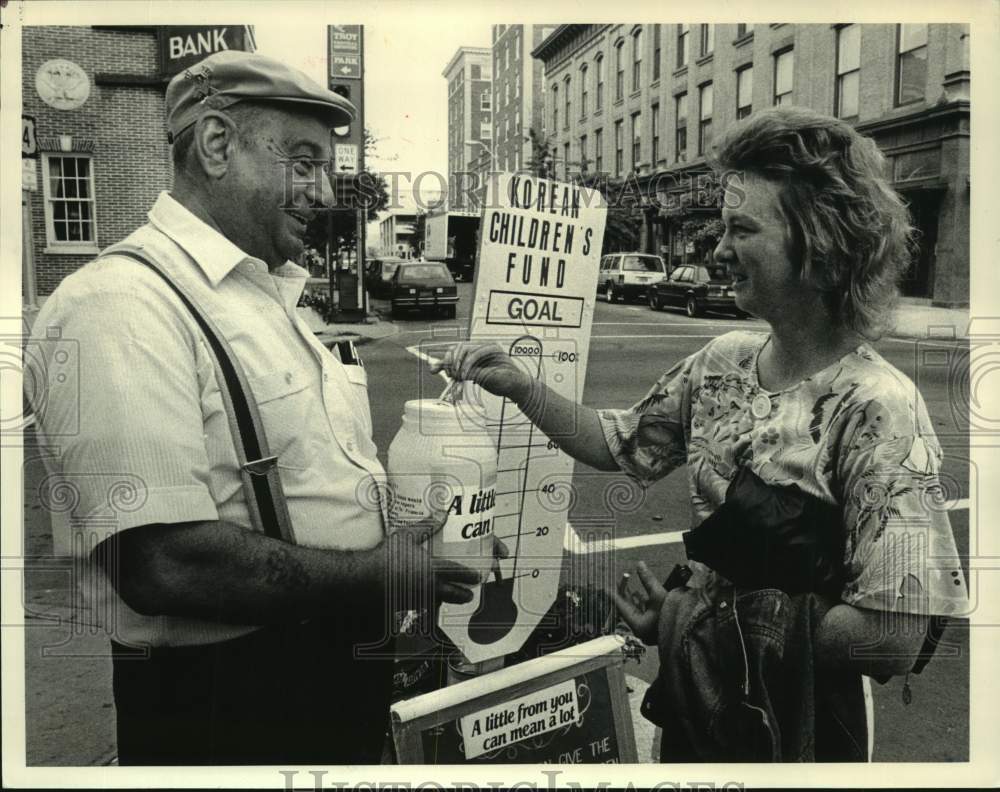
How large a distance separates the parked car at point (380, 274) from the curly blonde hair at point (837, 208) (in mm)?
946

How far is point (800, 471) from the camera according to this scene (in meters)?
1.72

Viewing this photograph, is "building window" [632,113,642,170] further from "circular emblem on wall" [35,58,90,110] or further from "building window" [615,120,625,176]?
"circular emblem on wall" [35,58,90,110]

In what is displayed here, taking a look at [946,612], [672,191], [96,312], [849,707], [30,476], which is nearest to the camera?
[96,312]

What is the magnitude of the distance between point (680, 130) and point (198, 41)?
4.25ft

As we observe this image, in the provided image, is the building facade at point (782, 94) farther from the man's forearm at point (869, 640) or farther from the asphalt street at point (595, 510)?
the man's forearm at point (869, 640)

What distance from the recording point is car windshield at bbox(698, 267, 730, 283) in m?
2.00

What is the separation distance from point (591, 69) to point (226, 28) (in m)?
0.94

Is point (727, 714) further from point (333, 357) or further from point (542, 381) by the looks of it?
point (333, 357)

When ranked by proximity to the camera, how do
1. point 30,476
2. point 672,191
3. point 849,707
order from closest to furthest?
1. point 849,707
2. point 30,476
3. point 672,191

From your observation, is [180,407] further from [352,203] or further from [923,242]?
[923,242]

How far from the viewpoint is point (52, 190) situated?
6.99ft

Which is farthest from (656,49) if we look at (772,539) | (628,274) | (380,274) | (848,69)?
(772,539)

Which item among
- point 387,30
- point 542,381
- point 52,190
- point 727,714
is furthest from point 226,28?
point 727,714

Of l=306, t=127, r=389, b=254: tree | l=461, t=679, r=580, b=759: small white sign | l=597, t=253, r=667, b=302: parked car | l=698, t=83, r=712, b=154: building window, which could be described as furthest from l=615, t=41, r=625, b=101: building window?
l=461, t=679, r=580, b=759: small white sign
